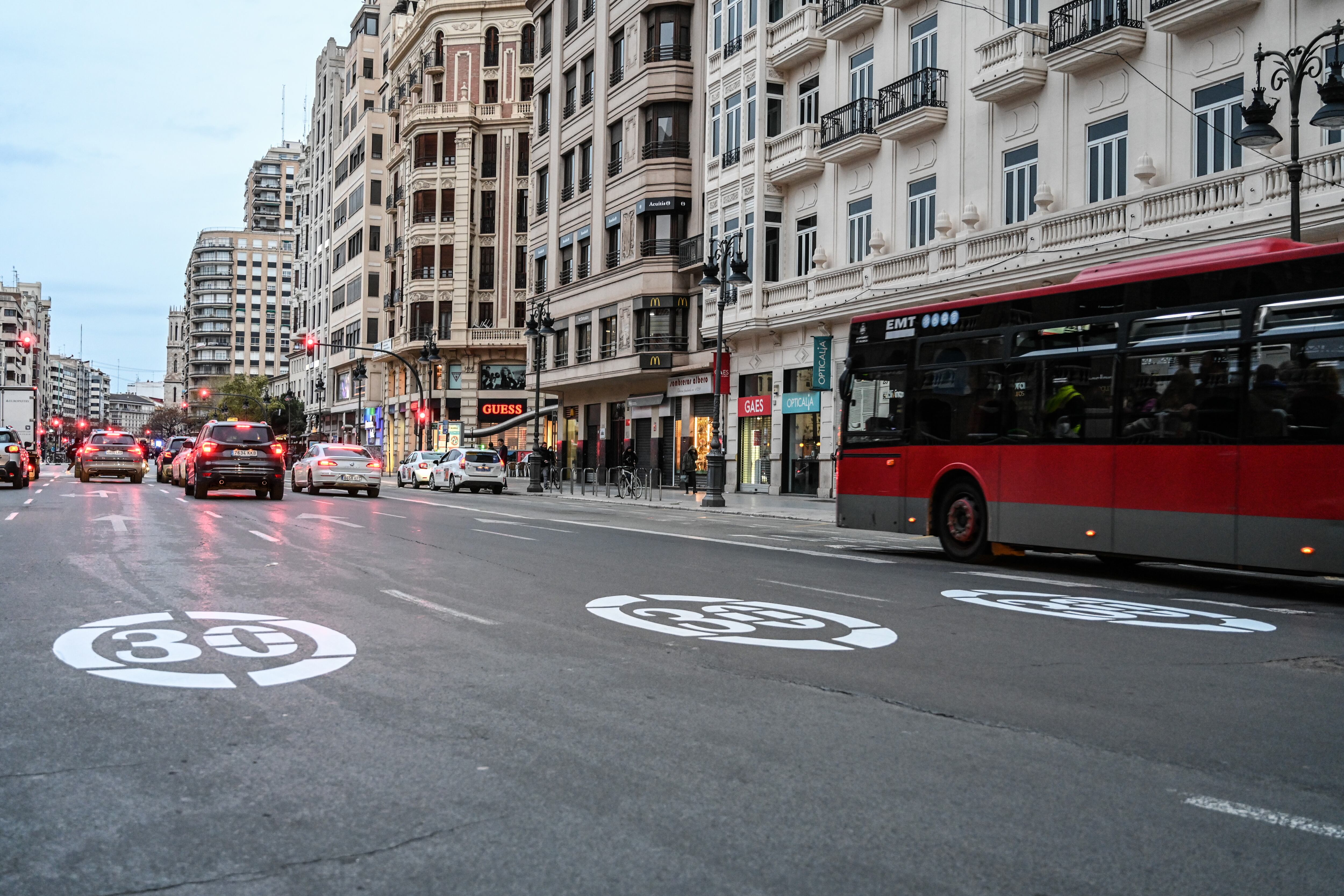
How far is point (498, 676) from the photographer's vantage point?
641cm

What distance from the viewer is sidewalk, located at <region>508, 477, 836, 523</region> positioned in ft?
90.9

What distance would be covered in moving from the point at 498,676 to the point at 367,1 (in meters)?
96.7

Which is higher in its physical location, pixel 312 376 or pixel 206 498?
pixel 312 376

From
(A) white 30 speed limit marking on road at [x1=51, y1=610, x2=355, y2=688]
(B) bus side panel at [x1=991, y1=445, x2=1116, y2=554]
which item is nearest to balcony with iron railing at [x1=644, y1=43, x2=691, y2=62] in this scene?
(B) bus side panel at [x1=991, y1=445, x2=1116, y2=554]

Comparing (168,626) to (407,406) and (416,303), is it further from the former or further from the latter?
(407,406)

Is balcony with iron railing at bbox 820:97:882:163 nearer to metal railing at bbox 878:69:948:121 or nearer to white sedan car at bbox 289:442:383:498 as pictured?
metal railing at bbox 878:69:948:121

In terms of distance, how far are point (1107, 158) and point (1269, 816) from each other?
22.9 meters

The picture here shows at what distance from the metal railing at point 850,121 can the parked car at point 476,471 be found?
17.1m

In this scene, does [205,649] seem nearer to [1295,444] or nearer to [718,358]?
[1295,444]

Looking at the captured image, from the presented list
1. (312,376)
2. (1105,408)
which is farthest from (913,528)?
(312,376)

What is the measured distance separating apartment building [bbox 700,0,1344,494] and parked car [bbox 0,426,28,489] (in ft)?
69.4

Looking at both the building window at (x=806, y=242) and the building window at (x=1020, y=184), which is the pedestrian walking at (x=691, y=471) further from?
the building window at (x=1020, y=184)

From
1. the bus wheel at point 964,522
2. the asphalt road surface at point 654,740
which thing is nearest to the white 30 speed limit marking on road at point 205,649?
the asphalt road surface at point 654,740

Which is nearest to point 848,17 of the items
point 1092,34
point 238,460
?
point 1092,34
